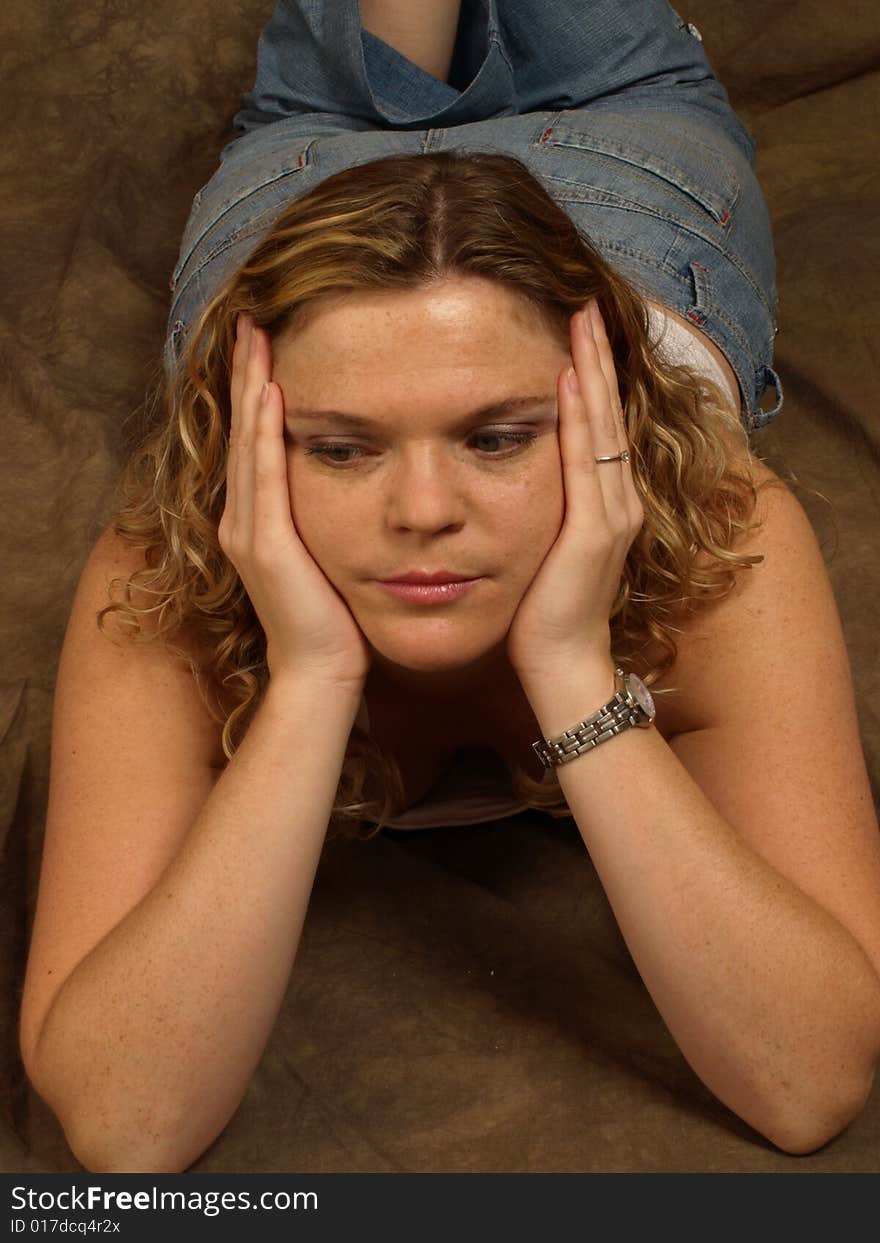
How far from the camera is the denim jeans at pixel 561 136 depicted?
2.22 meters

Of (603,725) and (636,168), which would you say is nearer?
(603,725)

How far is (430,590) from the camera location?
157 centimetres

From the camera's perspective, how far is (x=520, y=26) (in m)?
2.51

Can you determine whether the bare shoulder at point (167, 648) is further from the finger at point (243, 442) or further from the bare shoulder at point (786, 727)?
the bare shoulder at point (786, 727)

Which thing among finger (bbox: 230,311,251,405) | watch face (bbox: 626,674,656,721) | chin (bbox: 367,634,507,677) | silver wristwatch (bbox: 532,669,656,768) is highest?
finger (bbox: 230,311,251,405)

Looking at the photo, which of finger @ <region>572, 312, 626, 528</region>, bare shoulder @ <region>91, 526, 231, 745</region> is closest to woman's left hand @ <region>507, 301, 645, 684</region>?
finger @ <region>572, 312, 626, 528</region>

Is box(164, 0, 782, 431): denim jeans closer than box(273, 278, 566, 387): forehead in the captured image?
No

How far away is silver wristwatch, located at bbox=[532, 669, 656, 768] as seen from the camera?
5.19 feet

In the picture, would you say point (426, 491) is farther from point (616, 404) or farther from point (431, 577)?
point (616, 404)

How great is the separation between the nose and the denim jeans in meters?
0.67

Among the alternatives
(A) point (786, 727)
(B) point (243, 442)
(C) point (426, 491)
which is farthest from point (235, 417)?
(A) point (786, 727)

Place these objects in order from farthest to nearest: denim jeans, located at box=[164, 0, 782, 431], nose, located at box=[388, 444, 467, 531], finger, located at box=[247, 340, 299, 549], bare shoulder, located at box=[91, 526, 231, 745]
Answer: denim jeans, located at box=[164, 0, 782, 431] < bare shoulder, located at box=[91, 526, 231, 745] < finger, located at box=[247, 340, 299, 549] < nose, located at box=[388, 444, 467, 531]

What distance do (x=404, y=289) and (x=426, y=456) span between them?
16cm

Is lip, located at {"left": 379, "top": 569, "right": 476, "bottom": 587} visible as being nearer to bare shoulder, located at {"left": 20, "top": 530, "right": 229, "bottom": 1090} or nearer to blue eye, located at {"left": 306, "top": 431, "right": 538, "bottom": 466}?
blue eye, located at {"left": 306, "top": 431, "right": 538, "bottom": 466}
